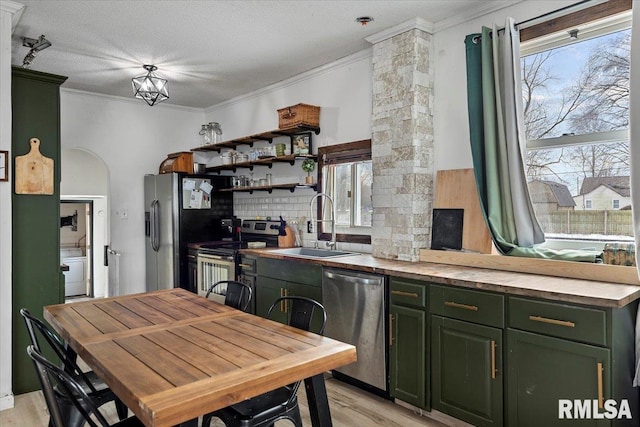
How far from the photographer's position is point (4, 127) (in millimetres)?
3096

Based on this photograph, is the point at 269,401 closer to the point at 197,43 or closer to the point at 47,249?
the point at 47,249

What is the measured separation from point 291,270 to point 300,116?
63.0 inches

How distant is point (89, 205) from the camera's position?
285 inches

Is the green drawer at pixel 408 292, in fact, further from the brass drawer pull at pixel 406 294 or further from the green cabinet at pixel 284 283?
the green cabinet at pixel 284 283

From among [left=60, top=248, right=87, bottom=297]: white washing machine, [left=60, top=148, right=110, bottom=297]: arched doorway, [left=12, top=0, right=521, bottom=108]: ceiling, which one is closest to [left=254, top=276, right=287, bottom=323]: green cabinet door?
[left=12, top=0, right=521, bottom=108]: ceiling

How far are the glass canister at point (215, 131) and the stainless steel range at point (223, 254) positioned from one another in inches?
49.3

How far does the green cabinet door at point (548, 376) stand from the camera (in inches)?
83.0

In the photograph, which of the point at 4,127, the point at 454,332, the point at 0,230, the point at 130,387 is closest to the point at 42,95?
the point at 4,127

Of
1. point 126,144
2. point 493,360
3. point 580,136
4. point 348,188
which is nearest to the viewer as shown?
point 493,360

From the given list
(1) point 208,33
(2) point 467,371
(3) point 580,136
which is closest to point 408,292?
(2) point 467,371

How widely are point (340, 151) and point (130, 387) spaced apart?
10.7ft

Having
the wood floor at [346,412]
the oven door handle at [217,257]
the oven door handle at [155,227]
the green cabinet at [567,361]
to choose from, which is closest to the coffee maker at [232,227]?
the oven door handle at [217,257]

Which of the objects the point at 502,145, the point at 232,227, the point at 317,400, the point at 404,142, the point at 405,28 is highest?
the point at 405,28

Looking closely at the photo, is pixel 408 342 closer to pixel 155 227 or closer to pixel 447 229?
pixel 447 229
